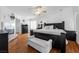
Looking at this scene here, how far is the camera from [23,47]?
2.18 m

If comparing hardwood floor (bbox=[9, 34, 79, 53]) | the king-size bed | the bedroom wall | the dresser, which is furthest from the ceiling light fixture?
the dresser

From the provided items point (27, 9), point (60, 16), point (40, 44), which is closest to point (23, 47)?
point (40, 44)

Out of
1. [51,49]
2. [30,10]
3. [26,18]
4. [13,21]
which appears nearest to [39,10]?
[30,10]

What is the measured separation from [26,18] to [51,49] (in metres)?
0.88

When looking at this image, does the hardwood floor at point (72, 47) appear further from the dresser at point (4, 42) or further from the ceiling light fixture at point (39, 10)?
the dresser at point (4, 42)

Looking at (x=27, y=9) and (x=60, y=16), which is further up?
(x=27, y=9)

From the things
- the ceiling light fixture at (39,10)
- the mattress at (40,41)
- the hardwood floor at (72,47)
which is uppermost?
the ceiling light fixture at (39,10)

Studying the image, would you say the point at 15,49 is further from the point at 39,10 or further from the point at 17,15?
the point at 39,10

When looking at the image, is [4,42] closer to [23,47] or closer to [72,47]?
A: [23,47]

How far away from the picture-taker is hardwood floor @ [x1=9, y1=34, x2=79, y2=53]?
2.13 meters

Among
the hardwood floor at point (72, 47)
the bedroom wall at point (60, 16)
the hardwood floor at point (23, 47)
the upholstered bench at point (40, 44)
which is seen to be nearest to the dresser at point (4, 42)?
the hardwood floor at point (23, 47)

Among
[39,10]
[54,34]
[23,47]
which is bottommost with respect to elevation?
[23,47]

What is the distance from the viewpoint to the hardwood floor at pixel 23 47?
213cm

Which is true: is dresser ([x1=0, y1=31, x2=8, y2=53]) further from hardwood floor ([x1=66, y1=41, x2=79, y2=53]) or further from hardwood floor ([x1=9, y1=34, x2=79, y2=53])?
hardwood floor ([x1=66, y1=41, x2=79, y2=53])
